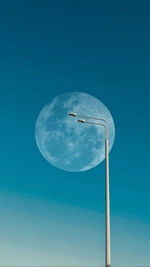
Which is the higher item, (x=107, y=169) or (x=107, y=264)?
(x=107, y=169)

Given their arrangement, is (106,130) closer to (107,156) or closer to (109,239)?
(107,156)

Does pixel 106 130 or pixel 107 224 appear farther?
pixel 106 130

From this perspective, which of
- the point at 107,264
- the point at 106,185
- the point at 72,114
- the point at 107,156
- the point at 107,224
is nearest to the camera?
the point at 107,264

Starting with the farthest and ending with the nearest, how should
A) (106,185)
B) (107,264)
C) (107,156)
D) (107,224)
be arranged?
(107,156)
(106,185)
(107,224)
(107,264)

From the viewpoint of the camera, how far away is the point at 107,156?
15.7 m

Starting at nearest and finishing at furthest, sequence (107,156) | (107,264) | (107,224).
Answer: (107,264)
(107,224)
(107,156)

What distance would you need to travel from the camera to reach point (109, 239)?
12797mm

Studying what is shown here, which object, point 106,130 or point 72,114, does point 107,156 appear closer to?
point 106,130

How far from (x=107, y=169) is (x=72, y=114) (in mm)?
3859

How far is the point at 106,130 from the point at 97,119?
128 cm

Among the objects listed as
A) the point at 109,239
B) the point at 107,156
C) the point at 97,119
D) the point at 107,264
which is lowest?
the point at 107,264

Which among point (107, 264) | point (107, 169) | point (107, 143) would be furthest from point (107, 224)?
point (107, 143)

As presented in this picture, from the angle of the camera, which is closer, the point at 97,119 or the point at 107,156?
the point at 107,156

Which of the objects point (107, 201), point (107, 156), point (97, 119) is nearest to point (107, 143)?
point (107, 156)
